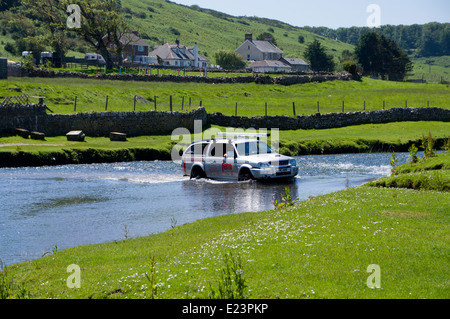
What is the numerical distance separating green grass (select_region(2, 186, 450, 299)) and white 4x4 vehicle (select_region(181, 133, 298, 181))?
914 centimetres

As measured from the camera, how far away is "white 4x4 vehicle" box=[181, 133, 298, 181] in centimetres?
2525

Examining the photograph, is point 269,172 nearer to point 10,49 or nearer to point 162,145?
point 162,145

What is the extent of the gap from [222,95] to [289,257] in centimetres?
5258

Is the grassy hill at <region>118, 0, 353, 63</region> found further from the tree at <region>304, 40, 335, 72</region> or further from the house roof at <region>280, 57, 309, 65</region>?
the tree at <region>304, 40, 335, 72</region>

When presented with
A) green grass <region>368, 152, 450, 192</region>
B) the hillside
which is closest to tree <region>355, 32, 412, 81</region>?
the hillside

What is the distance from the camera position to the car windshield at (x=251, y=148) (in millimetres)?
26141

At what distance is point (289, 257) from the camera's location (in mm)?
10914

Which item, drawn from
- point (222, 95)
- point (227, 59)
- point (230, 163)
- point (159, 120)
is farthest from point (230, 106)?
point (227, 59)

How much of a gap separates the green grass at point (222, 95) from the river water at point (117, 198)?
16.0 m

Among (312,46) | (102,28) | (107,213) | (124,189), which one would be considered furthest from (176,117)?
(312,46)

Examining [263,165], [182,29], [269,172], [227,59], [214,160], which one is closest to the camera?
[269,172]
